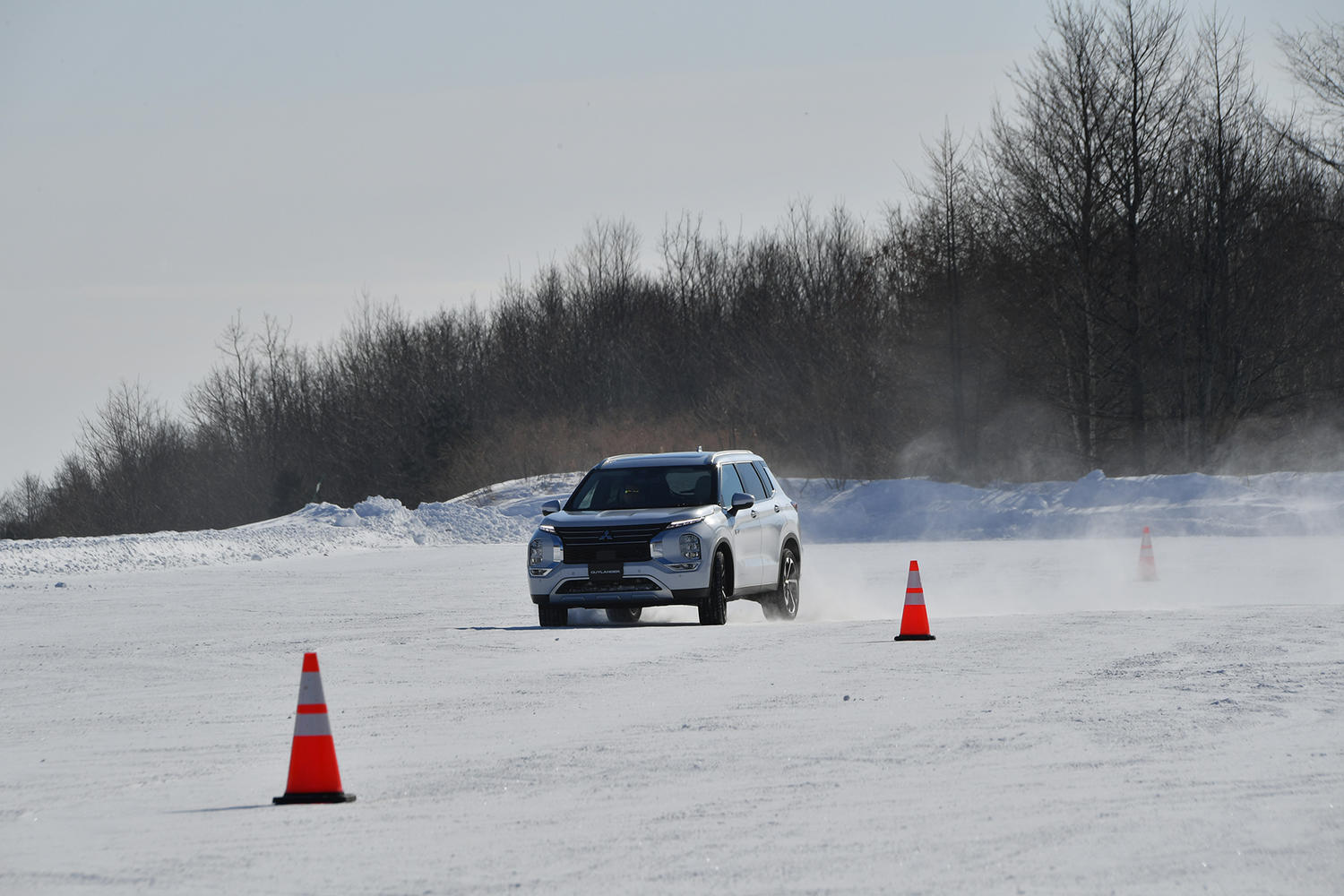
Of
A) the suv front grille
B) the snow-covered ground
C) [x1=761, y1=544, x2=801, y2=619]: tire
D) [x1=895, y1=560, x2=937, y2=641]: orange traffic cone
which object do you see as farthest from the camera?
[x1=761, y1=544, x2=801, y2=619]: tire

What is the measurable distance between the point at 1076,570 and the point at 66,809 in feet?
61.5

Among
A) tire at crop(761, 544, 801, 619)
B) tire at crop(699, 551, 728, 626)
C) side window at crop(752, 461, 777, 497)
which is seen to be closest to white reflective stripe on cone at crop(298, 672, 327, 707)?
tire at crop(699, 551, 728, 626)

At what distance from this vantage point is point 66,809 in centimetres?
731

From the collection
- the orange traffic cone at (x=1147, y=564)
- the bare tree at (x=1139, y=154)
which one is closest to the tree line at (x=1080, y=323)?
the bare tree at (x=1139, y=154)

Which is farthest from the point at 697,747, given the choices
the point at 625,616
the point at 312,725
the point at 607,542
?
the point at 625,616

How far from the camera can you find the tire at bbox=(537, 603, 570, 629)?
625 inches

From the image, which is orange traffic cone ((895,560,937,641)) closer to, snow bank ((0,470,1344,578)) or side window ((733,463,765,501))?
side window ((733,463,765,501))

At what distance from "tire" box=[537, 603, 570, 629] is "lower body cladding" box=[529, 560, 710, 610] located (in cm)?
19

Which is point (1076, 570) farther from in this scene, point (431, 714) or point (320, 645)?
point (431, 714)

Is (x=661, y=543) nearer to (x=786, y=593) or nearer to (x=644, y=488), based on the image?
(x=644, y=488)

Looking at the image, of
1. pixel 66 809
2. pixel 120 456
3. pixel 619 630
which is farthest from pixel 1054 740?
pixel 120 456

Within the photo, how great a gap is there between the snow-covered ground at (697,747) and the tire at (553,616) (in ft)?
1.28

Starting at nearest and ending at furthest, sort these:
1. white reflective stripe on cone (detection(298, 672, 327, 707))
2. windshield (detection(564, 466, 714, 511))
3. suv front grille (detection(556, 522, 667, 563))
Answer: white reflective stripe on cone (detection(298, 672, 327, 707)) → suv front grille (detection(556, 522, 667, 563)) → windshield (detection(564, 466, 714, 511))

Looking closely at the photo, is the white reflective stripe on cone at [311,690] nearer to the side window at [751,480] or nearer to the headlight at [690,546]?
the headlight at [690,546]
